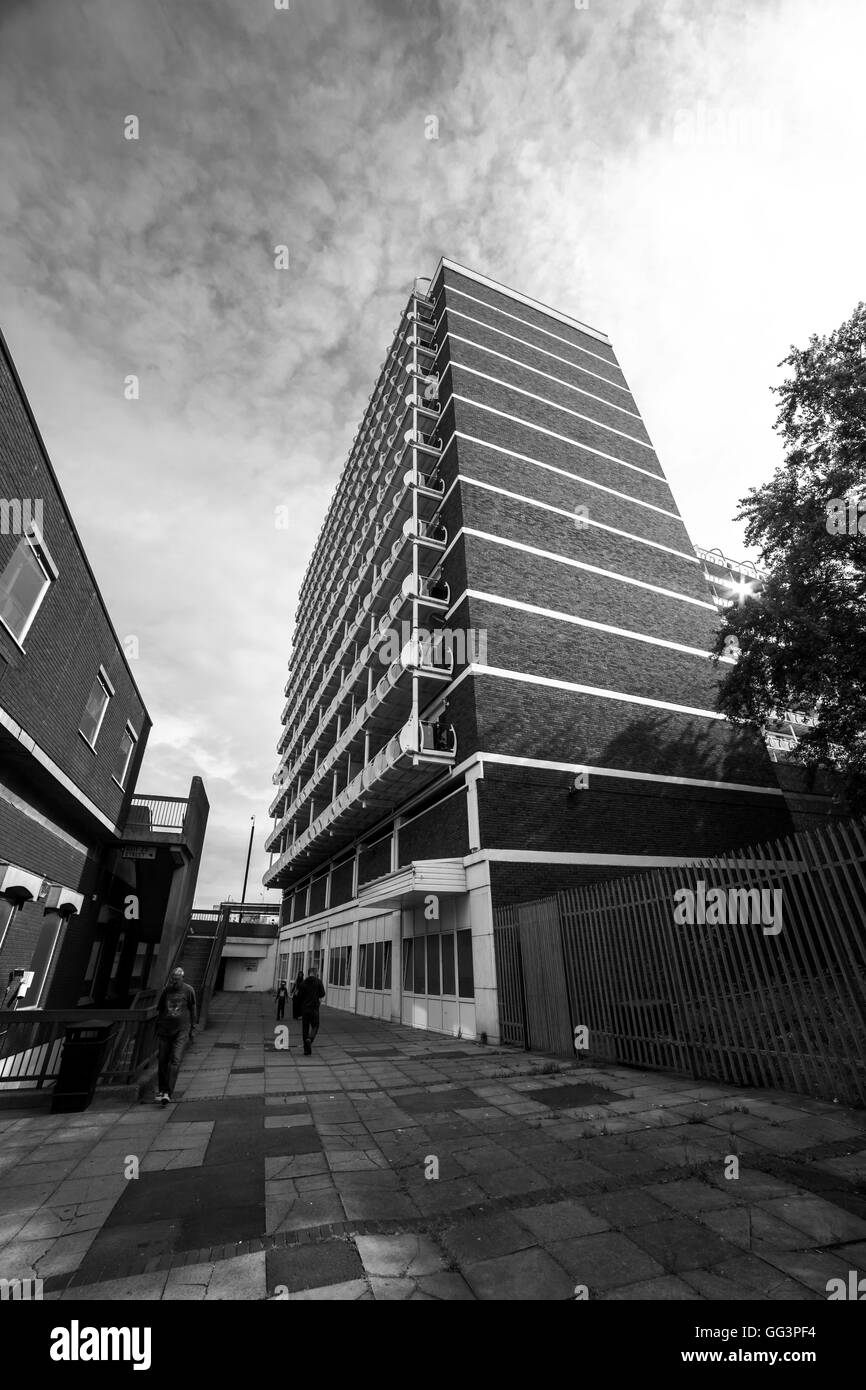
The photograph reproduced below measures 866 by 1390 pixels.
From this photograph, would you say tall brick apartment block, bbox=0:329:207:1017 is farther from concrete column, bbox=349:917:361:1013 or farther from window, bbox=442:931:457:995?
window, bbox=442:931:457:995

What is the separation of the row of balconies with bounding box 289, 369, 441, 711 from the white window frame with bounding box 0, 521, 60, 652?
1519 centimetres

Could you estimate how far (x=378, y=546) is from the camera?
85.7ft

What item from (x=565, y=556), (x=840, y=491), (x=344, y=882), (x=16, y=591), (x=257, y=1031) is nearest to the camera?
(x=16, y=591)

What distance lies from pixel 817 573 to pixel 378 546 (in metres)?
17.1

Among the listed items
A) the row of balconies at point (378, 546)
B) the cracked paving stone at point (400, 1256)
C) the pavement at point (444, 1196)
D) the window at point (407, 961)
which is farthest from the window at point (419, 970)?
the cracked paving stone at point (400, 1256)

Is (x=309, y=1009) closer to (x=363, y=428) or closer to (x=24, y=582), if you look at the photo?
(x=24, y=582)

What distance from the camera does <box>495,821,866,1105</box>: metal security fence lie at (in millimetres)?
6047

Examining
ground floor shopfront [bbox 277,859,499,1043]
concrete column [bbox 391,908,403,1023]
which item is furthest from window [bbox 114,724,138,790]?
concrete column [bbox 391,908,403,1023]

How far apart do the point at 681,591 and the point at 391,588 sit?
485 inches

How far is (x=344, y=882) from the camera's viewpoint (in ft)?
89.7

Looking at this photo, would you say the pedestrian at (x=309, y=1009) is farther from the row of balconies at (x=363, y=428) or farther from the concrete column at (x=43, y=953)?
the row of balconies at (x=363, y=428)

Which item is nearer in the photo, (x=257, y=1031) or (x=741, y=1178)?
(x=741, y=1178)
